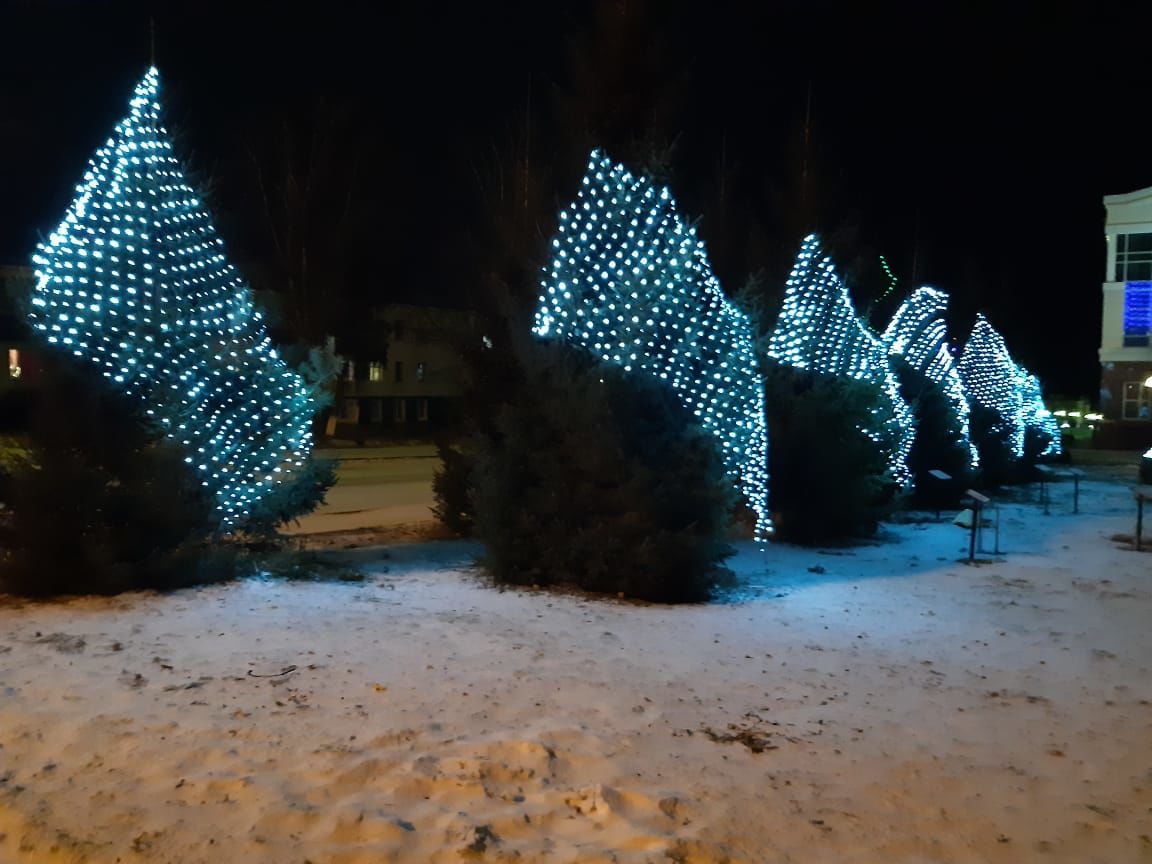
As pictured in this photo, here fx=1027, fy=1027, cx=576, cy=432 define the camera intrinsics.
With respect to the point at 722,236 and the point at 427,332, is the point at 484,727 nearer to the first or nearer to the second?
the point at 722,236

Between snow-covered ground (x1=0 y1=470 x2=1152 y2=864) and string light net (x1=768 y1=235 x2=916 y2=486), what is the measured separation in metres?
6.43

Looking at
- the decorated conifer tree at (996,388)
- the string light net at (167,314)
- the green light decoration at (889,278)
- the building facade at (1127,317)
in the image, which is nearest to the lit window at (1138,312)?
the building facade at (1127,317)

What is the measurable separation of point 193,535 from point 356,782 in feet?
15.9

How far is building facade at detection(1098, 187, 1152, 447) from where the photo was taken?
41.8 m

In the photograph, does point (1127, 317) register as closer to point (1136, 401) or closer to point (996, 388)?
point (1136, 401)

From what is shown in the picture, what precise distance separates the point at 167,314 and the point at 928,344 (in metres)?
15.2

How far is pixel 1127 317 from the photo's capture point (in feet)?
139

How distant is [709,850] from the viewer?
397cm

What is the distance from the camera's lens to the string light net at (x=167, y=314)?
8852mm

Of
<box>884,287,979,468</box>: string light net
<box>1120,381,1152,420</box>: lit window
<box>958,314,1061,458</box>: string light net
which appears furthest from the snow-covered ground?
<box>1120,381,1152,420</box>: lit window

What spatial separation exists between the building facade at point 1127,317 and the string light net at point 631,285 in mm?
37341

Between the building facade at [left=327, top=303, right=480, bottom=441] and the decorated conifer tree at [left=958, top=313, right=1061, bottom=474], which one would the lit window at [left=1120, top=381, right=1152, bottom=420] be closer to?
the decorated conifer tree at [left=958, top=313, right=1061, bottom=474]

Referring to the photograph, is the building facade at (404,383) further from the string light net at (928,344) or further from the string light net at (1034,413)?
the string light net at (928,344)

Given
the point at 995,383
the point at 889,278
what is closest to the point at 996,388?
the point at 995,383
